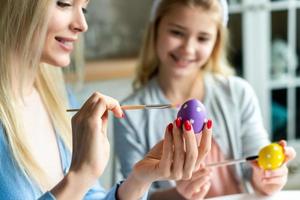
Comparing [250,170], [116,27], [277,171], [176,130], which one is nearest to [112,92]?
[116,27]

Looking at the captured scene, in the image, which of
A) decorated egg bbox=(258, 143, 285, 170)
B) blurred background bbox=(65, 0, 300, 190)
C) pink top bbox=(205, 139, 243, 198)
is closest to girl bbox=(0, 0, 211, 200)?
decorated egg bbox=(258, 143, 285, 170)

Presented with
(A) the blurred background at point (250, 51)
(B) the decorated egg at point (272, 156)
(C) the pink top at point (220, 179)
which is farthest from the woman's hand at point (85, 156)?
(A) the blurred background at point (250, 51)

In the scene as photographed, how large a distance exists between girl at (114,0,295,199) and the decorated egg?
236 millimetres

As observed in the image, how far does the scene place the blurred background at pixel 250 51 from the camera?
2477mm

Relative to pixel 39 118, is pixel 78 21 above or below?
above

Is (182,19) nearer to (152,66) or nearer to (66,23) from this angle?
(152,66)

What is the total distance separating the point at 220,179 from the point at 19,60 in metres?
0.64

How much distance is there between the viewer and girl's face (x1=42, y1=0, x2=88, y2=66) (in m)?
1.10

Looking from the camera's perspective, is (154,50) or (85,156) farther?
(154,50)

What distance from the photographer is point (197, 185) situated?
122cm

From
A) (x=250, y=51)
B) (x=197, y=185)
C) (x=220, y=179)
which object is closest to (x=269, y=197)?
(x=197, y=185)

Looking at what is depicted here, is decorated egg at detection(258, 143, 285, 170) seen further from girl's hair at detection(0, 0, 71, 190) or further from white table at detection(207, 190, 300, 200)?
girl's hair at detection(0, 0, 71, 190)

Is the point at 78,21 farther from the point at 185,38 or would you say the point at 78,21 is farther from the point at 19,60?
the point at 185,38

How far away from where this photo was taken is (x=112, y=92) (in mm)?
2469
